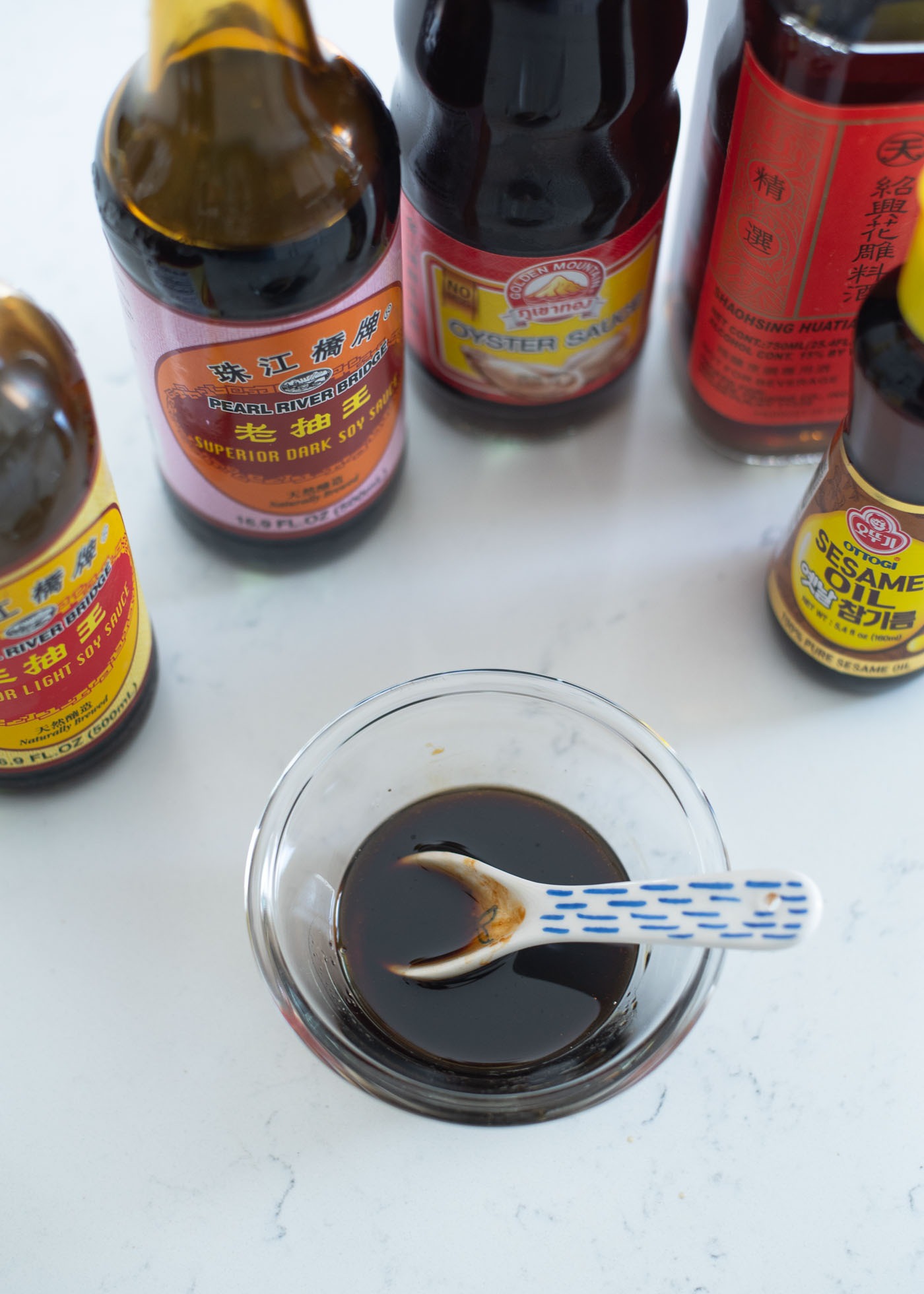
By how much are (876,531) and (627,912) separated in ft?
0.77

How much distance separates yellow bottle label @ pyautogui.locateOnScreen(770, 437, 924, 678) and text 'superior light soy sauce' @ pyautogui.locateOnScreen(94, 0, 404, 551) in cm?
25

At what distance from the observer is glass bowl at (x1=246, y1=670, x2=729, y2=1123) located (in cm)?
57

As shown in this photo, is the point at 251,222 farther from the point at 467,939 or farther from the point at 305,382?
the point at 467,939

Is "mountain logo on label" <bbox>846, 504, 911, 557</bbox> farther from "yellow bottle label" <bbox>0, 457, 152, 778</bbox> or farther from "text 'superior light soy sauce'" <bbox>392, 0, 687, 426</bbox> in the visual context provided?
"yellow bottle label" <bbox>0, 457, 152, 778</bbox>

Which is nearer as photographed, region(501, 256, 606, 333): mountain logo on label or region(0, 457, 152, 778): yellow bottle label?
region(0, 457, 152, 778): yellow bottle label

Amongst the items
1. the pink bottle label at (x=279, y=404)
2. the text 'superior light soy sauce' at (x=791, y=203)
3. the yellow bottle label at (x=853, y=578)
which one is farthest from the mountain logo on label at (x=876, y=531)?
the pink bottle label at (x=279, y=404)

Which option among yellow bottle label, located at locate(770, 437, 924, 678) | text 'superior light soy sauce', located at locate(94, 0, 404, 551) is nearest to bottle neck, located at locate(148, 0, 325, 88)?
text 'superior light soy sauce', located at locate(94, 0, 404, 551)

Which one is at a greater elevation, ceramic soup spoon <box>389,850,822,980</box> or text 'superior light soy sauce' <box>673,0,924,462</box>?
text 'superior light soy sauce' <box>673,0,924,462</box>

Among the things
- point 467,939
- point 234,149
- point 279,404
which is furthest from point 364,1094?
point 234,149

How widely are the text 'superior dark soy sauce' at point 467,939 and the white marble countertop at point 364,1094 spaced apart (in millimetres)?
52

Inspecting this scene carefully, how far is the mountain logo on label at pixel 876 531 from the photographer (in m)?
0.63

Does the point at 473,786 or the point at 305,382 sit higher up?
the point at 305,382

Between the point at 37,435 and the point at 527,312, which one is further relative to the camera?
the point at 527,312

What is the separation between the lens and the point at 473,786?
71cm
